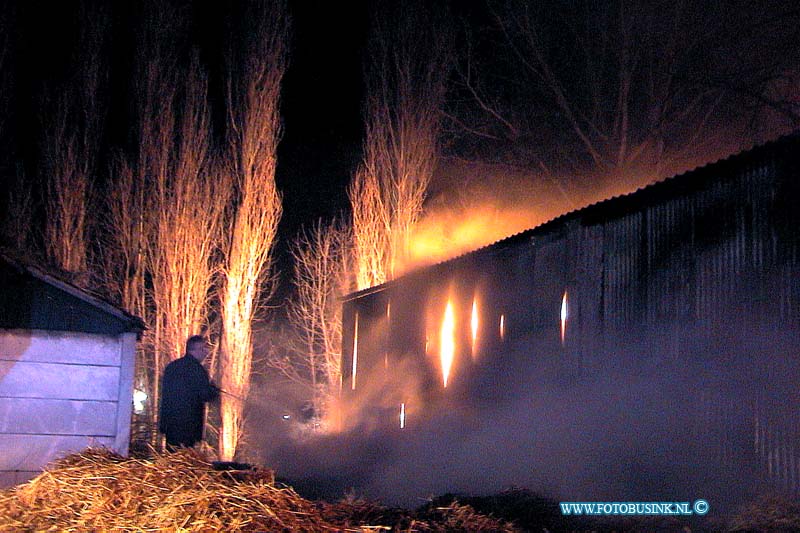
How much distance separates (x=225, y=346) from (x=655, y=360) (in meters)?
Answer: 15.4

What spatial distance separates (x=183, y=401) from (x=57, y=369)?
1.50 metres

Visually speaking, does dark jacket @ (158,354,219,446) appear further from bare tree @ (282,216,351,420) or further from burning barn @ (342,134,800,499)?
bare tree @ (282,216,351,420)

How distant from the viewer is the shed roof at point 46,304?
30.2ft

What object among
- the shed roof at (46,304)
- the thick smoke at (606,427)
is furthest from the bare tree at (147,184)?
the shed roof at (46,304)

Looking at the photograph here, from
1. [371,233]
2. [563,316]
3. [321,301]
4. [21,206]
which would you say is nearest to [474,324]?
[563,316]

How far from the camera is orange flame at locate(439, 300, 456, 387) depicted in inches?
547

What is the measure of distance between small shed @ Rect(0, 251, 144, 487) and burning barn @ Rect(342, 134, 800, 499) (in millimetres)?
5131

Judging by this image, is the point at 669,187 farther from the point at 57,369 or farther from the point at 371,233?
the point at 371,233

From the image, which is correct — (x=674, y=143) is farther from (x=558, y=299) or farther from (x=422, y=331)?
(x=558, y=299)

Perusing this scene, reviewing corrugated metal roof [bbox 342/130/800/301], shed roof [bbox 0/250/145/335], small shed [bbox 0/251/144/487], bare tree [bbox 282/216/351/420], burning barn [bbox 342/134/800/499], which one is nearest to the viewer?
burning barn [bbox 342/134/800/499]

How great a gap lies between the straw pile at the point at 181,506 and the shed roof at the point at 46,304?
2761mm

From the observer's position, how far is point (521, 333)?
38.2 feet

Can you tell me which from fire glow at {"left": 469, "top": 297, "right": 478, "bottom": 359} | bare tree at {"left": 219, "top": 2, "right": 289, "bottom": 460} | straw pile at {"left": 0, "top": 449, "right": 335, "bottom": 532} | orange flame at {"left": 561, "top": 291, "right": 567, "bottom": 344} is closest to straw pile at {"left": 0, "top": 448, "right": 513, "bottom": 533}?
straw pile at {"left": 0, "top": 449, "right": 335, "bottom": 532}

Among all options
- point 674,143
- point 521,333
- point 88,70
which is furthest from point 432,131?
point 521,333
